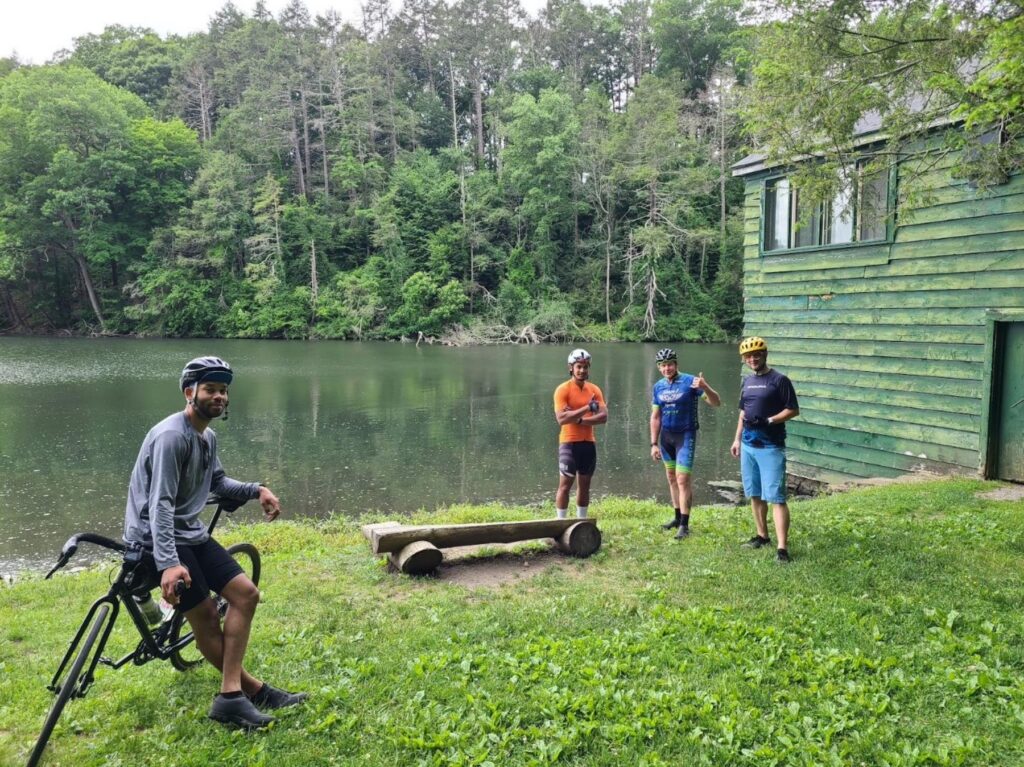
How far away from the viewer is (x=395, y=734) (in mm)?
3438

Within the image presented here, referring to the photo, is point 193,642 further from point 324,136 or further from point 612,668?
point 324,136

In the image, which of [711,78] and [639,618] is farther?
[711,78]

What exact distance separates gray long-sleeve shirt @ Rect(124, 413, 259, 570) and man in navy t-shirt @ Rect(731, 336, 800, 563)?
455 cm

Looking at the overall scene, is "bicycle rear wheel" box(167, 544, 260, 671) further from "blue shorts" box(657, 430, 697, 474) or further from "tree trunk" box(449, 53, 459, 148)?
"tree trunk" box(449, 53, 459, 148)

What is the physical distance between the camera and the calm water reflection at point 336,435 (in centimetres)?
1174

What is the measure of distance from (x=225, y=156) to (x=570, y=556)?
56.4 m

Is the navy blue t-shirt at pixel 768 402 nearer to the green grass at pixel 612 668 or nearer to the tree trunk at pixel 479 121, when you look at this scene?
the green grass at pixel 612 668

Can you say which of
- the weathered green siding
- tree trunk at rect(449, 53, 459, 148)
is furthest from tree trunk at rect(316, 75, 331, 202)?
the weathered green siding

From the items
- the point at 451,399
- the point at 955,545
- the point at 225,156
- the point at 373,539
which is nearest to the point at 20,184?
the point at 225,156

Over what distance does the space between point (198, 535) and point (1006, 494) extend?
9558mm

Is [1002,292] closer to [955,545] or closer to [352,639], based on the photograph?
[955,545]

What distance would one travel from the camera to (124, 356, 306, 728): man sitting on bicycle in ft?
11.0

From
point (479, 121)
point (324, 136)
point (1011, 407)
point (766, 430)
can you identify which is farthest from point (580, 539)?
point (479, 121)

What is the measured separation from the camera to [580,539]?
662cm
